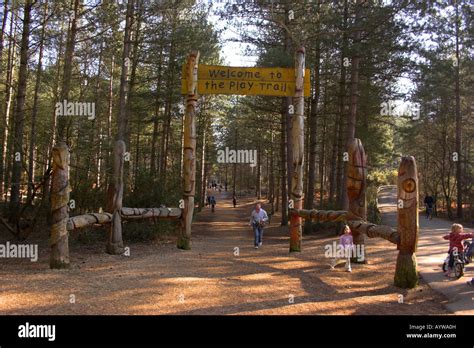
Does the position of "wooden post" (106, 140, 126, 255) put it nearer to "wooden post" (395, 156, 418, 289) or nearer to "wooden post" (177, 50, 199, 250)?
"wooden post" (177, 50, 199, 250)

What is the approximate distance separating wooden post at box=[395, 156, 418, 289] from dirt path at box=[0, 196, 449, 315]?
11.3 inches

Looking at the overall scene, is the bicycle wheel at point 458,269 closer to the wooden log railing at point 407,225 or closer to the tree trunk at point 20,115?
the wooden log railing at point 407,225

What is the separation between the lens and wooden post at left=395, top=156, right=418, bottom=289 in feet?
25.0

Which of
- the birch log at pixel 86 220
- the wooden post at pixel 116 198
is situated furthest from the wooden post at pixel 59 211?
the wooden post at pixel 116 198

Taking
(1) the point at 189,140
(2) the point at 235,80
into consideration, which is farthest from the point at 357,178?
(1) the point at 189,140

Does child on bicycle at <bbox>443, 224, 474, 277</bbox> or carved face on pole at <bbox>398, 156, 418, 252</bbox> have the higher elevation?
carved face on pole at <bbox>398, 156, 418, 252</bbox>

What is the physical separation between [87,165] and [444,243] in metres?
13.3

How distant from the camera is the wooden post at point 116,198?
11.1m

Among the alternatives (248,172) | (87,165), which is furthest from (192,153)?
(248,172)

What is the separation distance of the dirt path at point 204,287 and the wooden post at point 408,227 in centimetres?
29

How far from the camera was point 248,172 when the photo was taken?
63188mm

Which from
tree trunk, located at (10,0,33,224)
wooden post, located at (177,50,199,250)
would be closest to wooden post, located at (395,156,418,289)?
wooden post, located at (177,50,199,250)

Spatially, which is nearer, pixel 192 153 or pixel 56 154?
pixel 56 154
